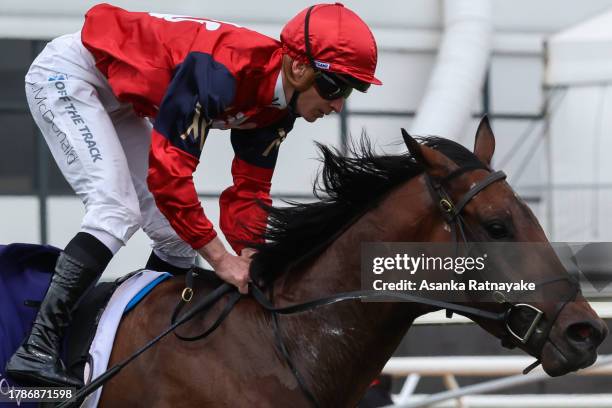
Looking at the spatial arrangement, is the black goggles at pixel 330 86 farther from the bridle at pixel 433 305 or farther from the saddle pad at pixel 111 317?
the saddle pad at pixel 111 317

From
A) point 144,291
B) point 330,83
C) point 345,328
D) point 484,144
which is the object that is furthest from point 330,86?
point 144,291

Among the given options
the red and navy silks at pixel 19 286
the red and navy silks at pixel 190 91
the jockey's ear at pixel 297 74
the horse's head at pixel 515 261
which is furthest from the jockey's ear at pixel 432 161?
the red and navy silks at pixel 19 286

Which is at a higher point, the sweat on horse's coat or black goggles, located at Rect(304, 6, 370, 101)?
black goggles, located at Rect(304, 6, 370, 101)

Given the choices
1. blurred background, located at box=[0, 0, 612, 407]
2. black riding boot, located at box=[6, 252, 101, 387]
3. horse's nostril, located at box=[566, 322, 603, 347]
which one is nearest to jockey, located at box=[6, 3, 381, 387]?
black riding boot, located at box=[6, 252, 101, 387]

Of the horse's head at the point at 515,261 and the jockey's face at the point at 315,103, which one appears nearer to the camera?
the horse's head at the point at 515,261

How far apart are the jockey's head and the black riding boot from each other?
841 millimetres

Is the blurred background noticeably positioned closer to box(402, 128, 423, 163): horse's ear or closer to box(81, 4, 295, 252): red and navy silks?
box(81, 4, 295, 252): red and navy silks

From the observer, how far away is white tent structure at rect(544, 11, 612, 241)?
9.01m

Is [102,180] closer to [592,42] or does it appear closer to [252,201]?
[252,201]

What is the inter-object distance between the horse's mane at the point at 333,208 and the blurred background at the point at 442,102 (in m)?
5.38

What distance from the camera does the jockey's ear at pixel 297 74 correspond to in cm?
306

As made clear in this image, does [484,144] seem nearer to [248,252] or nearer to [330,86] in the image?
[330,86]

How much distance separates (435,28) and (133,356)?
7002 mm

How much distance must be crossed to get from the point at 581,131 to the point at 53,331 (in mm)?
7353
